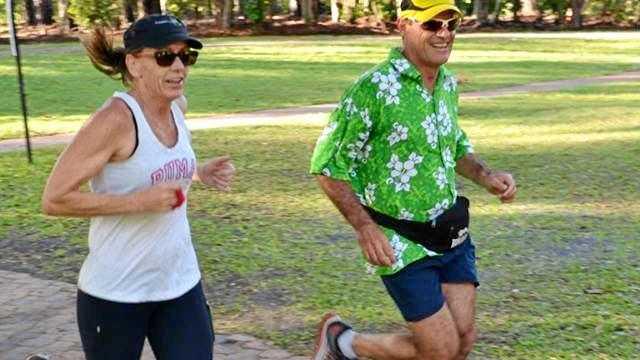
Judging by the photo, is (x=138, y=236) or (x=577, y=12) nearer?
(x=138, y=236)

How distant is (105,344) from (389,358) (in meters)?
1.25

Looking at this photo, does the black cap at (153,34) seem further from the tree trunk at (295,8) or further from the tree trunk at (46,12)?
the tree trunk at (295,8)

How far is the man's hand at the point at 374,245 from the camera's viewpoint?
3750mm

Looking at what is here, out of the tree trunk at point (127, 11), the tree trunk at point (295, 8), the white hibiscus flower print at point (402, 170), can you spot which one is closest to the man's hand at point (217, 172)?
the white hibiscus flower print at point (402, 170)

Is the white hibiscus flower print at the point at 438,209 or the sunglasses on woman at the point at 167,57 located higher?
the sunglasses on woman at the point at 167,57

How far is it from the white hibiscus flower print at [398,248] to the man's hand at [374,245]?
52 mm

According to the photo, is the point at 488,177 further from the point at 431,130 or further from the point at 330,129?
the point at 330,129

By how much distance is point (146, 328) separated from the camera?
11.5 feet

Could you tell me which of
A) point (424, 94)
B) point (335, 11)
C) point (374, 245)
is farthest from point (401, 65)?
point (335, 11)

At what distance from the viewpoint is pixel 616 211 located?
27.2 feet

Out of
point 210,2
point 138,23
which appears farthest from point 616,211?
point 210,2

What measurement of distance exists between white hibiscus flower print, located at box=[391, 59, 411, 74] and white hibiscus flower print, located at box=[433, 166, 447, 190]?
40cm

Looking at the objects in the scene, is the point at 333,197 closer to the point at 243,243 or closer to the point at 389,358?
the point at 389,358

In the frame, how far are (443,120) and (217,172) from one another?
2.92 ft
